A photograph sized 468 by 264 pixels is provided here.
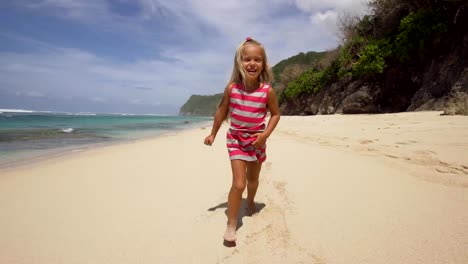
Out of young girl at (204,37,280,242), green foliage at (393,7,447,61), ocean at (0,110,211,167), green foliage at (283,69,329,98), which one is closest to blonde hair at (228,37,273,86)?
young girl at (204,37,280,242)

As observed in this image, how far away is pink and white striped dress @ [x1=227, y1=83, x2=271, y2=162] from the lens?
219cm

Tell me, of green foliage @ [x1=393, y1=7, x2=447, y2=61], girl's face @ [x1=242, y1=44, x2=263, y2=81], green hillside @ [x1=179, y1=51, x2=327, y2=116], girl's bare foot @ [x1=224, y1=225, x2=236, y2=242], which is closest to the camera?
girl's bare foot @ [x1=224, y1=225, x2=236, y2=242]

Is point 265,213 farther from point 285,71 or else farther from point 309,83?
point 285,71

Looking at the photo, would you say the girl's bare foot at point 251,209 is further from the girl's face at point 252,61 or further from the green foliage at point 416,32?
the green foliage at point 416,32

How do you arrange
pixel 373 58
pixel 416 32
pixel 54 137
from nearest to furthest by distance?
1. pixel 54 137
2. pixel 416 32
3. pixel 373 58

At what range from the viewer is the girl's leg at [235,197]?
6.18ft

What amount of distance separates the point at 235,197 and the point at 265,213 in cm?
42

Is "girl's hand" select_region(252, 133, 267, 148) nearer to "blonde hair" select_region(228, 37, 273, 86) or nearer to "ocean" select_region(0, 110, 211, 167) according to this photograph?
"blonde hair" select_region(228, 37, 273, 86)

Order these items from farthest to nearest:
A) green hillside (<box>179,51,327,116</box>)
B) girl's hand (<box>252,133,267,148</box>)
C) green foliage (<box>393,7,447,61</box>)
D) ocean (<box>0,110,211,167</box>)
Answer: green hillside (<box>179,51,327,116</box>), green foliage (<box>393,7,447,61</box>), ocean (<box>0,110,211,167</box>), girl's hand (<box>252,133,267,148</box>)

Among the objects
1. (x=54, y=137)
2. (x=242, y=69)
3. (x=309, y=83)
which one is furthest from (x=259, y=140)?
(x=309, y=83)

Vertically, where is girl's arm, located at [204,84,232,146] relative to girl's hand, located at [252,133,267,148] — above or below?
above

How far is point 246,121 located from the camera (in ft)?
7.35

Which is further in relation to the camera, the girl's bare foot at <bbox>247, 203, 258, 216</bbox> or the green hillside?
the green hillside

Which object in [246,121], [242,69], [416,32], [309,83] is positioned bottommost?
[246,121]
